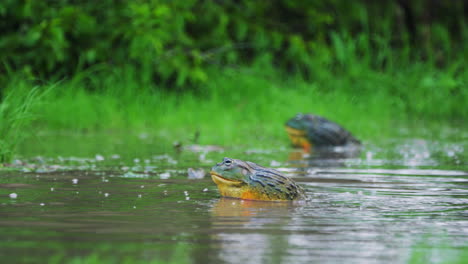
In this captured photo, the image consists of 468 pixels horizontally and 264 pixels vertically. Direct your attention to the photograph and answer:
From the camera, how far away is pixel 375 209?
6051 mm

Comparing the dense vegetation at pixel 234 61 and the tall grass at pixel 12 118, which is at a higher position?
the dense vegetation at pixel 234 61

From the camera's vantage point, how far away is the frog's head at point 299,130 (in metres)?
12.0

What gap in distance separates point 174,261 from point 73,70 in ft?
48.1

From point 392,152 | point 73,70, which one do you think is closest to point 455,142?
point 392,152

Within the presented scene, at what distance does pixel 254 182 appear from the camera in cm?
659

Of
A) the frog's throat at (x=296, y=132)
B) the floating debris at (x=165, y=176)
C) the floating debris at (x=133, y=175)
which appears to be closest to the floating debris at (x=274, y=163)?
the floating debris at (x=165, y=176)

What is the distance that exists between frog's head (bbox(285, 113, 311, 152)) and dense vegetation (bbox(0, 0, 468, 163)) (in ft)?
3.40

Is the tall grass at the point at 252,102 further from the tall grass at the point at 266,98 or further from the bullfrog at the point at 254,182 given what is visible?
the bullfrog at the point at 254,182

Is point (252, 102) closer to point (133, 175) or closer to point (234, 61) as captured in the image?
point (234, 61)

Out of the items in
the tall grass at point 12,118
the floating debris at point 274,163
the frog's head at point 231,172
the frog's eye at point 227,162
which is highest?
the tall grass at point 12,118

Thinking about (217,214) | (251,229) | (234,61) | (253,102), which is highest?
(234,61)

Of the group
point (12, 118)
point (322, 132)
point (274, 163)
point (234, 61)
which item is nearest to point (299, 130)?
point (322, 132)

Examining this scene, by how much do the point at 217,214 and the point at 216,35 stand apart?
1412 centimetres

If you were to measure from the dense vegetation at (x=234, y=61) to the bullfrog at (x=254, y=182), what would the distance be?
5.72 metres
